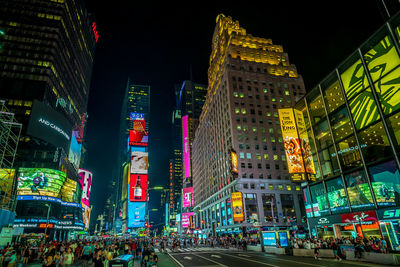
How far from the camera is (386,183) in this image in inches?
1016

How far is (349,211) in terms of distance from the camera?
29.8 m

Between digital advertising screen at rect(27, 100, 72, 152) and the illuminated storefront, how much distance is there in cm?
6696

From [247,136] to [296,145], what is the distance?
31.8 metres

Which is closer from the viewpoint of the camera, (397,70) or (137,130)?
(397,70)

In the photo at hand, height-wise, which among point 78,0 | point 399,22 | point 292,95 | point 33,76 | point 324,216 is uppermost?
point 78,0

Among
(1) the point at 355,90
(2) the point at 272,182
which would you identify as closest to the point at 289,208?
(2) the point at 272,182

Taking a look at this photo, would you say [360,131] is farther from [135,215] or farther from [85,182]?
[135,215]

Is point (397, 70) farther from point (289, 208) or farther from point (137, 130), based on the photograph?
point (137, 130)

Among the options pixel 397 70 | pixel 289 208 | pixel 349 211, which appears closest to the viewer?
pixel 397 70

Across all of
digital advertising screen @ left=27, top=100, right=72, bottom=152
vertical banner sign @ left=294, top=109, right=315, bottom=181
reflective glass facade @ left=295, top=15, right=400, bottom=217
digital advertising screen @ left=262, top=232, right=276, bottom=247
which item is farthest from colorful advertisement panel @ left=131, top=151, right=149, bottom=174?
digital advertising screen @ left=262, top=232, right=276, bottom=247

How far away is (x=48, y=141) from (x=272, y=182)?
65.2m

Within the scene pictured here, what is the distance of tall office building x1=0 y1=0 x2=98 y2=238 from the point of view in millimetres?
61281

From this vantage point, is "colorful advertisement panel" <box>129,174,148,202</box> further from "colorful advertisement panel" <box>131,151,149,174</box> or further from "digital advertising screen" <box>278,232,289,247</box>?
"digital advertising screen" <box>278,232,289,247</box>

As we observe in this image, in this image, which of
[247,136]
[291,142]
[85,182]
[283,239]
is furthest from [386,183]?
[85,182]
